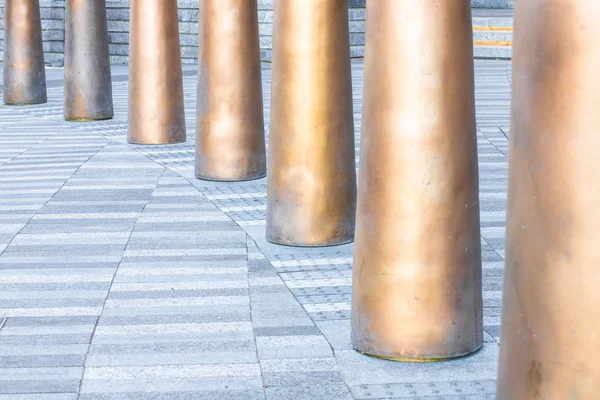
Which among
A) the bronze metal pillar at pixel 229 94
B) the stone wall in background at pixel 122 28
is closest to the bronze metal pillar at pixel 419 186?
the bronze metal pillar at pixel 229 94

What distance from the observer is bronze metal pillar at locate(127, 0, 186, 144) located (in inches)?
564

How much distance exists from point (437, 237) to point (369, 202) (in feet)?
1.35

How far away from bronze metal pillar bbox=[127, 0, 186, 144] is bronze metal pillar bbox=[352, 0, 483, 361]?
8802 millimetres

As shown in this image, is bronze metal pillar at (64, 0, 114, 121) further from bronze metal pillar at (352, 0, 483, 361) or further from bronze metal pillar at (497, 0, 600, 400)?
bronze metal pillar at (497, 0, 600, 400)

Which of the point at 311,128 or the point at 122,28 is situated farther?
the point at 122,28

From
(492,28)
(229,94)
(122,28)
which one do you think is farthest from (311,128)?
(122,28)

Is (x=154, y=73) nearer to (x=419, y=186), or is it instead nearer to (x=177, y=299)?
(x=177, y=299)

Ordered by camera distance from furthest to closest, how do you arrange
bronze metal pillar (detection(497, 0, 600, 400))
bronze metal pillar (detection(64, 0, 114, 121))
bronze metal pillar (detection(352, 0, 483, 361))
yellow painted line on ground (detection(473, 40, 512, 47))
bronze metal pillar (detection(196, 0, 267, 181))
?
1. yellow painted line on ground (detection(473, 40, 512, 47))
2. bronze metal pillar (detection(64, 0, 114, 121))
3. bronze metal pillar (detection(196, 0, 267, 181))
4. bronze metal pillar (detection(352, 0, 483, 361))
5. bronze metal pillar (detection(497, 0, 600, 400))

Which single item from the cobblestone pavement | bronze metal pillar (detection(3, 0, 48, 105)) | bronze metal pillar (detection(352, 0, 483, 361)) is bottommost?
the cobblestone pavement

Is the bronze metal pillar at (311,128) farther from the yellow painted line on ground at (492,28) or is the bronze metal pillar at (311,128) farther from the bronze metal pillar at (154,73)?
the yellow painted line on ground at (492,28)

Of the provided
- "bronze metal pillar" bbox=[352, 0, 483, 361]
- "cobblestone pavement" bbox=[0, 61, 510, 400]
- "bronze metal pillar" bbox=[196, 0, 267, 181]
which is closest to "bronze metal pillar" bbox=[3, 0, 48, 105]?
"cobblestone pavement" bbox=[0, 61, 510, 400]

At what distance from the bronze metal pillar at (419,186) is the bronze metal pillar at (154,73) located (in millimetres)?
8802

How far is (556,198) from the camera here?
364 cm

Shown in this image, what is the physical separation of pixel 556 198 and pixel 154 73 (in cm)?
1133
